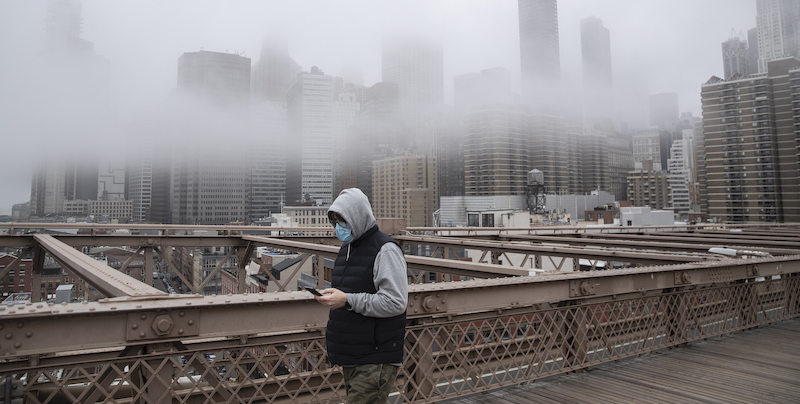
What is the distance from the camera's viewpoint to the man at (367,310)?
9.48 feet

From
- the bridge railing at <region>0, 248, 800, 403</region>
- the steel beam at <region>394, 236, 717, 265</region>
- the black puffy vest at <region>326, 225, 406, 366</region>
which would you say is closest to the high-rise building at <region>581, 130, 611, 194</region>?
the steel beam at <region>394, 236, 717, 265</region>

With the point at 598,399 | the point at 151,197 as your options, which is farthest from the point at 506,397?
the point at 151,197

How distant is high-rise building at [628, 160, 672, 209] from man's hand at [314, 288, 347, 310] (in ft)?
597

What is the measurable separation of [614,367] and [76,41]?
8823 inches

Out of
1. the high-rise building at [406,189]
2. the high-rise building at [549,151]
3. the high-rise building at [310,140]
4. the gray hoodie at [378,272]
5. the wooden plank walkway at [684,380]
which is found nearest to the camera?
the gray hoodie at [378,272]

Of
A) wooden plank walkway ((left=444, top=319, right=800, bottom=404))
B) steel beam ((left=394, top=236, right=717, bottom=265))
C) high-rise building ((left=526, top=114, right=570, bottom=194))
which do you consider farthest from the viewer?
high-rise building ((left=526, top=114, right=570, bottom=194))

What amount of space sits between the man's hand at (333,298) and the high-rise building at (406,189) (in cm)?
12708

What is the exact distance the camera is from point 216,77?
183 metres

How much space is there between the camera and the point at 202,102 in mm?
177625

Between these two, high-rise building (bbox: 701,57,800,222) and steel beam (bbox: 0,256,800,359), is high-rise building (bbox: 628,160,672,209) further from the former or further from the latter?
steel beam (bbox: 0,256,800,359)

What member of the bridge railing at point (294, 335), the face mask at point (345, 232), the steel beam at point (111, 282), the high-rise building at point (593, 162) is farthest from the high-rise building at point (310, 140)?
the face mask at point (345, 232)

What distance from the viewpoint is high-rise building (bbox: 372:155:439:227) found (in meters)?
134

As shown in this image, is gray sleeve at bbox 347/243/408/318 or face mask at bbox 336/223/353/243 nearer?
gray sleeve at bbox 347/243/408/318

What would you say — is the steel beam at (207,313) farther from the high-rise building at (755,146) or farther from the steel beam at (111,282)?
the high-rise building at (755,146)
